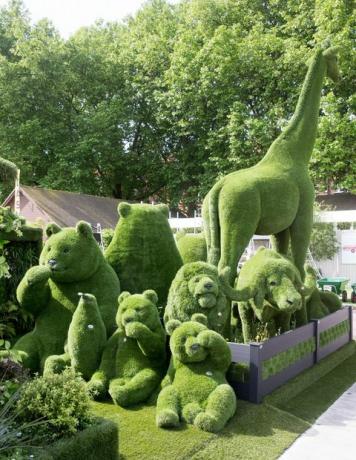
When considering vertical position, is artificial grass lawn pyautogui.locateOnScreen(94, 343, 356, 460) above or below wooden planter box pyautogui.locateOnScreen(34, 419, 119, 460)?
below

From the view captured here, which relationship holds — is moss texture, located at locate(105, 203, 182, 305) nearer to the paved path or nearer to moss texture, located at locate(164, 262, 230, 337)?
moss texture, located at locate(164, 262, 230, 337)

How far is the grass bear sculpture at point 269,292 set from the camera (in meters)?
5.41

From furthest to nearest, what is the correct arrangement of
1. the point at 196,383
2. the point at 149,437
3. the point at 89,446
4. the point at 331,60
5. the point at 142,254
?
the point at 331,60 < the point at 142,254 < the point at 196,383 < the point at 149,437 < the point at 89,446

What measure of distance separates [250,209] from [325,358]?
103 inches

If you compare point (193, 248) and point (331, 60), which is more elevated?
point (331, 60)

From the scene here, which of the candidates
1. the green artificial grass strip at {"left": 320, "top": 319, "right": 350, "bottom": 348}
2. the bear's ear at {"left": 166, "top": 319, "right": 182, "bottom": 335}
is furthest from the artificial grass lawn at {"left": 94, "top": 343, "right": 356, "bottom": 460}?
the green artificial grass strip at {"left": 320, "top": 319, "right": 350, "bottom": 348}

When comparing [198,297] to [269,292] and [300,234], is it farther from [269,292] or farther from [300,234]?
[300,234]

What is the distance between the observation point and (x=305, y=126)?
7125 mm

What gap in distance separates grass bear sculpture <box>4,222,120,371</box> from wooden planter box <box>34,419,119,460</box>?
2.32 metres

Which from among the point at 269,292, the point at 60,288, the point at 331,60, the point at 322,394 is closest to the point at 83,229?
the point at 60,288

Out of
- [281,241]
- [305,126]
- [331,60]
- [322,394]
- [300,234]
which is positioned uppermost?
[331,60]

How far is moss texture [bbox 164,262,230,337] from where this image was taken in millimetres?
4996

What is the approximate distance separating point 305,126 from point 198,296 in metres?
3.61

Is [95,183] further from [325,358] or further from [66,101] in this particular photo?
[325,358]
